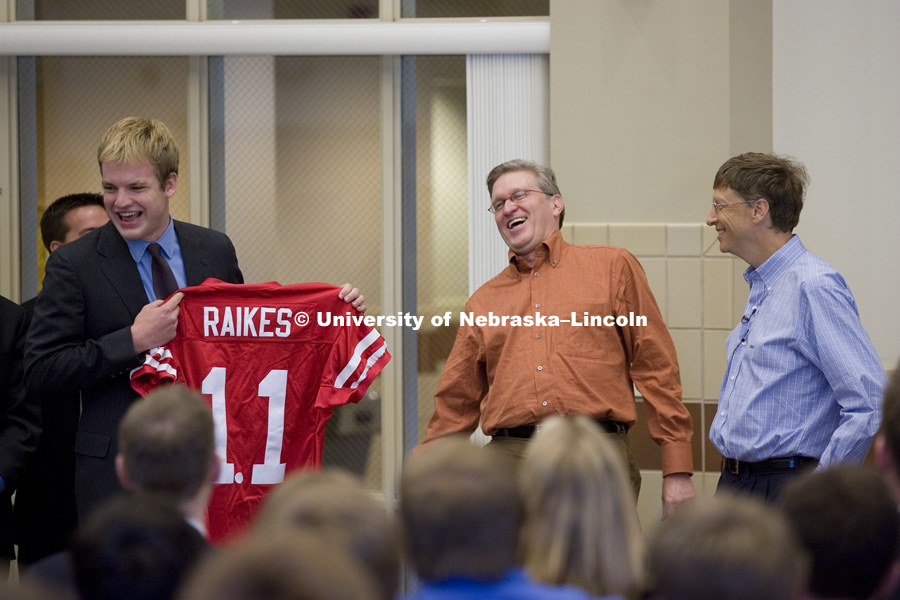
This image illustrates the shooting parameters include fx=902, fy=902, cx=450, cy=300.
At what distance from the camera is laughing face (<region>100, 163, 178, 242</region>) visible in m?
3.05

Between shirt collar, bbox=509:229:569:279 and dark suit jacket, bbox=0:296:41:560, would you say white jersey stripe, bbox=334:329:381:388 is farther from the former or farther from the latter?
dark suit jacket, bbox=0:296:41:560

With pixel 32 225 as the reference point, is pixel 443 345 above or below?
below

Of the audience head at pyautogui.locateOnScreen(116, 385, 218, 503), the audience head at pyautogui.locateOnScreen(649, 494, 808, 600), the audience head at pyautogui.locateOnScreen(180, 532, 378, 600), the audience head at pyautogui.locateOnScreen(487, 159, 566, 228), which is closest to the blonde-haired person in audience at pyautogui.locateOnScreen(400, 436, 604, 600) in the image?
the audience head at pyautogui.locateOnScreen(649, 494, 808, 600)

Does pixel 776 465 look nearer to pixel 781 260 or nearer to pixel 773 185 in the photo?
pixel 781 260

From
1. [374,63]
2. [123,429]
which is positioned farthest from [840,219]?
A: [123,429]

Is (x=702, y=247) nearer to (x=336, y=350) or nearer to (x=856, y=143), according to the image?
(x=856, y=143)

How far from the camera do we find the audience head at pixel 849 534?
1.58 meters

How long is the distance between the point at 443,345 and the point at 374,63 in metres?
1.49

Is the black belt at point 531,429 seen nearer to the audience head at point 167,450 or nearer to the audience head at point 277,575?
the audience head at point 167,450

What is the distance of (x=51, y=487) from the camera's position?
3.50 m

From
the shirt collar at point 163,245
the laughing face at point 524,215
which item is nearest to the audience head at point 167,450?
the shirt collar at point 163,245

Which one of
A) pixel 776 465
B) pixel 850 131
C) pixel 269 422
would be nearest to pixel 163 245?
pixel 269 422

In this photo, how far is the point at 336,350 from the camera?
3.25 meters

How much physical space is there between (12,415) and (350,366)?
47.9 inches
